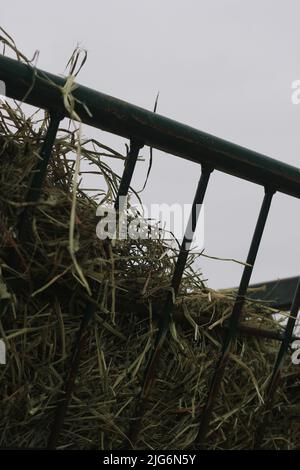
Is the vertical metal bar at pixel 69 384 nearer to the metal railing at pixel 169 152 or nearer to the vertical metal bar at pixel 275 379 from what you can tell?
the metal railing at pixel 169 152

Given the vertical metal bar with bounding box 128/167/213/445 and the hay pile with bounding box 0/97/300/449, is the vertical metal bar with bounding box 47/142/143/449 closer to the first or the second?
the hay pile with bounding box 0/97/300/449

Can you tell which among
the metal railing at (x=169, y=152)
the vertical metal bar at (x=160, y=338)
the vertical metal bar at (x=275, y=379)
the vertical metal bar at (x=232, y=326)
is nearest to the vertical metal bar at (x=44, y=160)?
the metal railing at (x=169, y=152)

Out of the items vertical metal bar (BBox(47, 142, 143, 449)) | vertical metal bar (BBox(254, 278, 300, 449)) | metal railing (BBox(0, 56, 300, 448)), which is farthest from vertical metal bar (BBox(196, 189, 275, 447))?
vertical metal bar (BBox(47, 142, 143, 449))

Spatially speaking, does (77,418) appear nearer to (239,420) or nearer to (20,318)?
(20,318)

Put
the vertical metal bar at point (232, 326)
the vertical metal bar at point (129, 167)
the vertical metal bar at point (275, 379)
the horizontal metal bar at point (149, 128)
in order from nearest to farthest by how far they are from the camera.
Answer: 1. the horizontal metal bar at point (149, 128)
2. the vertical metal bar at point (129, 167)
3. the vertical metal bar at point (232, 326)
4. the vertical metal bar at point (275, 379)

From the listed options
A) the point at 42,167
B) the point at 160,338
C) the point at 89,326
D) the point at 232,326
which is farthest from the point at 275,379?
the point at 42,167

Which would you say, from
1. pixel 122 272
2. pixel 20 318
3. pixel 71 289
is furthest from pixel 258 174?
pixel 20 318

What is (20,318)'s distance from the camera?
136cm

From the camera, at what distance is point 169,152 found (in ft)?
4.89

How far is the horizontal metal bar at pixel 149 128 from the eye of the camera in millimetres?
1300

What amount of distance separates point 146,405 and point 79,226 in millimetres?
353

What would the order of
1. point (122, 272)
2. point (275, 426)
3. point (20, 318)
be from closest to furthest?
point (20, 318) < point (122, 272) < point (275, 426)

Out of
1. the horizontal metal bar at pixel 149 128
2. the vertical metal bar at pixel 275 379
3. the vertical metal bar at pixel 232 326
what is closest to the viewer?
the horizontal metal bar at pixel 149 128

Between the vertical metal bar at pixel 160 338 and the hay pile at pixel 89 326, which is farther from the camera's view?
the vertical metal bar at pixel 160 338
